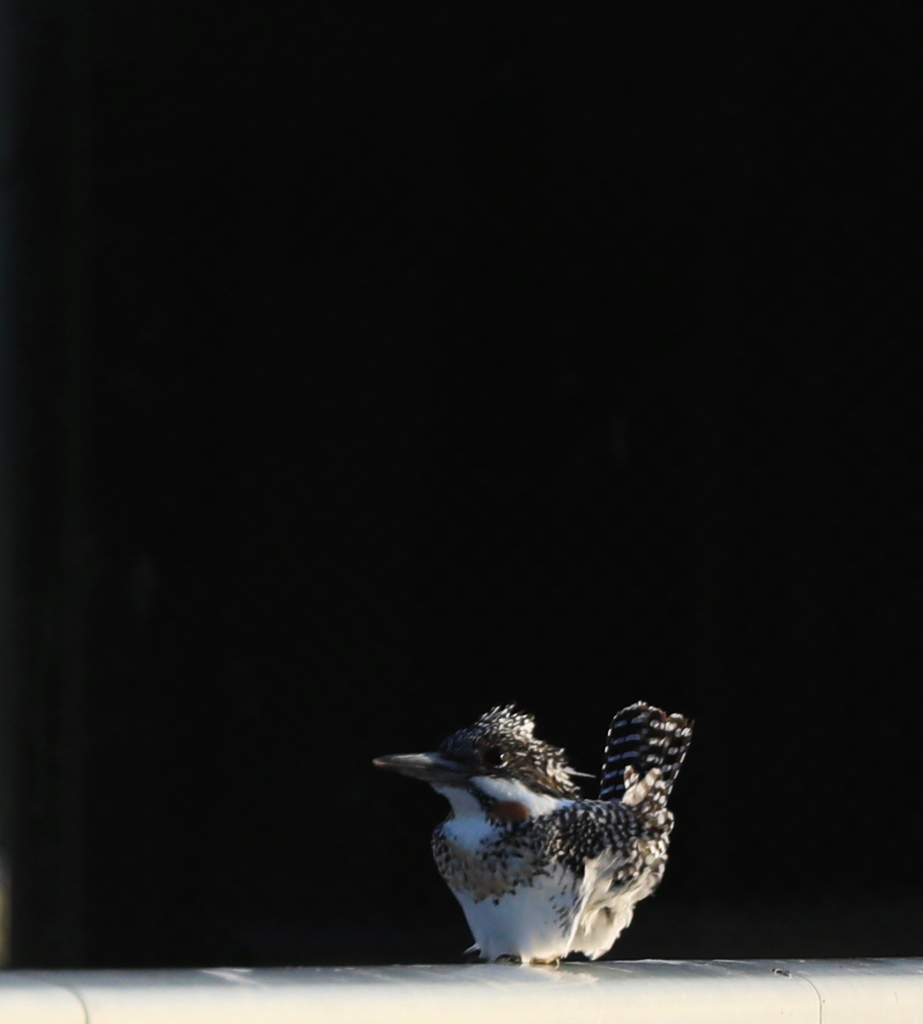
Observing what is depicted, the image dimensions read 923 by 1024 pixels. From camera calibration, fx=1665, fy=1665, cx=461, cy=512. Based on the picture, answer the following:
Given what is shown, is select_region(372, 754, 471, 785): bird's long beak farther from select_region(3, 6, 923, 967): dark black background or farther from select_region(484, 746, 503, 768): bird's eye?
select_region(3, 6, 923, 967): dark black background

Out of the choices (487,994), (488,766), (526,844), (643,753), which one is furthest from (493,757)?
(487,994)

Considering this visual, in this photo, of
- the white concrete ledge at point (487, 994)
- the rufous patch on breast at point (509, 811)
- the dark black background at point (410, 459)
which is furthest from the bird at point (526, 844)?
the dark black background at point (410, 459)

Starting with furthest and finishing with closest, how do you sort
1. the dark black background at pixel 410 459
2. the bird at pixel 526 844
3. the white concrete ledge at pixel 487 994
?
the dark black background at pixel 410 459
the bird at pixel 526 844
the white concrete ledge at pixel 487 994

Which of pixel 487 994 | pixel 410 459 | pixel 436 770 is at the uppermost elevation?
pixel 410 459

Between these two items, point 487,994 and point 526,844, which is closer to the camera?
point 487,994

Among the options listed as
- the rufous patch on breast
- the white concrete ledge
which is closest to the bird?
the rufous patch on breast

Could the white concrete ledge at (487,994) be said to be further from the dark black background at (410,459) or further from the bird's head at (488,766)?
the dark black background at (410,459)

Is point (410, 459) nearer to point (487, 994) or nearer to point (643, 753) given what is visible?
point (643, 753)
